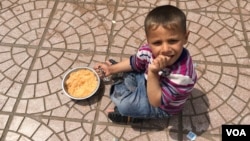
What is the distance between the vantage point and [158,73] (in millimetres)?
2031

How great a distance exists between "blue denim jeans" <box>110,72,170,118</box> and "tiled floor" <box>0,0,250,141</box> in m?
0.20

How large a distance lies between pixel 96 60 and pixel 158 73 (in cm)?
109

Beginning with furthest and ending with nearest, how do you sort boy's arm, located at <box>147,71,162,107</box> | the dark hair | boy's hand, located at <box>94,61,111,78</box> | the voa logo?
1. boy's hand, located at <box>94,61,111,78</box>
2. the voa logo
3. boy's arm, located at <box>147,71,162,107</box>
4. the dark hair

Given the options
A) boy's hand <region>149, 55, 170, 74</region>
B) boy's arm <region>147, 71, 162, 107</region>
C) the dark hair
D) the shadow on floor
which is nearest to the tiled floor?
the shadow on floor

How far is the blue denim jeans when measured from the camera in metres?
2.39

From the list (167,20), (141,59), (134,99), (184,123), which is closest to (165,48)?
(167,20)

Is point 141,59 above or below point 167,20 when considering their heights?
below

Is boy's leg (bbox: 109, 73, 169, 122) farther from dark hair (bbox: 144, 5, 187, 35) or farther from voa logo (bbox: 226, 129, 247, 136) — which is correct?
dark hair (bbox: 144, 5, 187, 35)

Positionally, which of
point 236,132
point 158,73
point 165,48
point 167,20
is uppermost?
point 167,20

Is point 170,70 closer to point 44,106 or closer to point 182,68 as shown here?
point 182,68

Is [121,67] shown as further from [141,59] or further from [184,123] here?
[184,123]

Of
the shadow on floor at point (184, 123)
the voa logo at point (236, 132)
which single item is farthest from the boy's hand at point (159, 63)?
the voa logo at point (236, 132)

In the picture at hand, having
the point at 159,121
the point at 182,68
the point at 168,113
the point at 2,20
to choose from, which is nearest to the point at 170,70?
the point at 182,68

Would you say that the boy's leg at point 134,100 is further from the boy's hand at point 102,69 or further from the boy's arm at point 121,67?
the boy's hand at point 102,69
